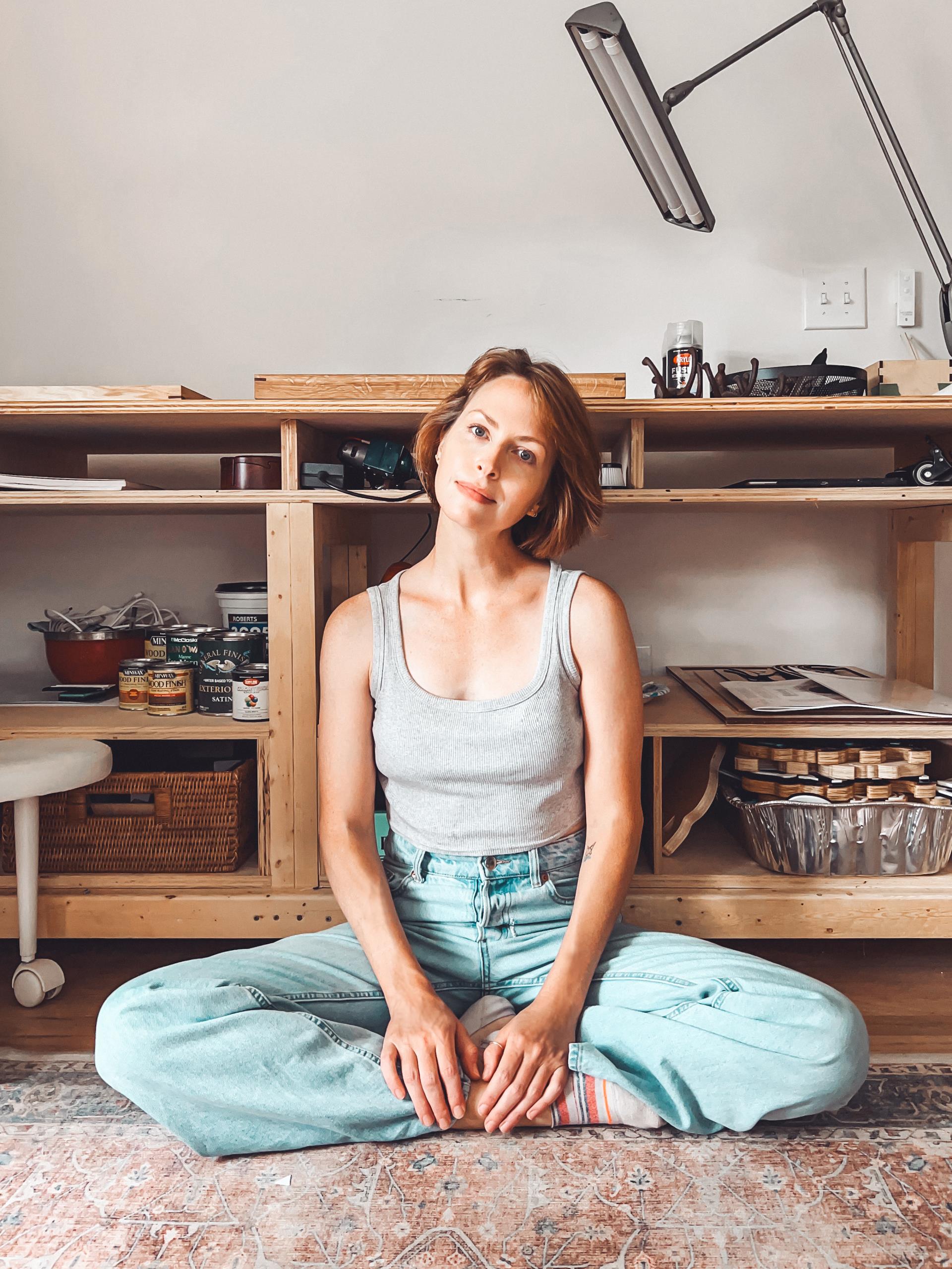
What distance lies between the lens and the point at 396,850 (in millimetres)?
1259

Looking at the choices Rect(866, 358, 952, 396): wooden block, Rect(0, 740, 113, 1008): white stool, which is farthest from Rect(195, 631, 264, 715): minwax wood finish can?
Rect(866, 358, 952, 396): wooden block

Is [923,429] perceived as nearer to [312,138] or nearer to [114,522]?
[312,138]

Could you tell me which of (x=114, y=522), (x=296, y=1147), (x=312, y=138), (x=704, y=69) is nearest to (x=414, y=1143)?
(x=296, y=1147)

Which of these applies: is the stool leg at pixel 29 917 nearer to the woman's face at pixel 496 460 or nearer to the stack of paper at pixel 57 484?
the stack of paper at pixel 57 484

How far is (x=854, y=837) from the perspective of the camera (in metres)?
1.53

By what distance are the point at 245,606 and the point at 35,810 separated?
0.49 m

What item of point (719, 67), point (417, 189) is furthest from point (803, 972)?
point (417, 189)

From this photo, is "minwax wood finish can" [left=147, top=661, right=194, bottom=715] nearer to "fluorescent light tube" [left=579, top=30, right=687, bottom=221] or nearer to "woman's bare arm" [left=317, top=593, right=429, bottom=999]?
"woman's bare arm" [left=317, top=593, right=429, bottom=999]

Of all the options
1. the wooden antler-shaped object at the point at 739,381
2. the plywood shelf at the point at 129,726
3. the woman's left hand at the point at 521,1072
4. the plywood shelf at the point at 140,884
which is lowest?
the woman's left hand at the point at 521,1072

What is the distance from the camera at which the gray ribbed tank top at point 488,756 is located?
119 centimetres

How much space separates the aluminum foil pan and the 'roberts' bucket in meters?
0.91

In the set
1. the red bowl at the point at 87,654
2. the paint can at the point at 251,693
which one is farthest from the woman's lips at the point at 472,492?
the red bowl at the point at 87,654

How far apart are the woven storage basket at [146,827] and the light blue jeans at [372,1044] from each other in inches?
17.1

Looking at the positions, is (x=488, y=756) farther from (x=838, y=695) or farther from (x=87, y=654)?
(x=87, y=654)
